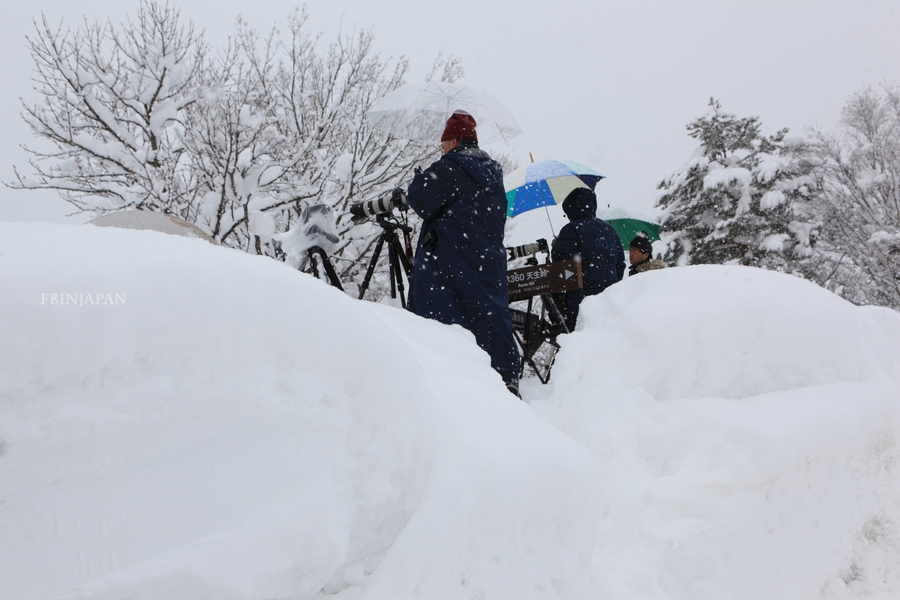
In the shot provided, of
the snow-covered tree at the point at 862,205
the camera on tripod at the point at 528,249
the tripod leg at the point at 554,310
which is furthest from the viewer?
the snow-covered tree at the point at 862,205

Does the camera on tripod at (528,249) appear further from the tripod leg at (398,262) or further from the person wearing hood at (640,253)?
the tripod leg at (398,262)

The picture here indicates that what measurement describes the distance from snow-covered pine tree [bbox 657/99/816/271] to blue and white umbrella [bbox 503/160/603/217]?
12.1 m

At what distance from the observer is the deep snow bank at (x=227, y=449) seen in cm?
85

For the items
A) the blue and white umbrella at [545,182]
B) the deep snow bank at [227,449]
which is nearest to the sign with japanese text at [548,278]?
the blue and white umbrella at [545,182]

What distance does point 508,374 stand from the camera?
2852mm

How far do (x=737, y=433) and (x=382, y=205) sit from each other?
2182 millimetres

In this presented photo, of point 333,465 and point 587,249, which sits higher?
point 587,249

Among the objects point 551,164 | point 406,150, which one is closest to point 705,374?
point 551,164

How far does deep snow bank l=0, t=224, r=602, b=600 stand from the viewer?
85cm

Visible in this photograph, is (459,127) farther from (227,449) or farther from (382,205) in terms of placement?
(227,449)

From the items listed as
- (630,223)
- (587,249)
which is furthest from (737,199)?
(587,249)

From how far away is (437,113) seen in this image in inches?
162

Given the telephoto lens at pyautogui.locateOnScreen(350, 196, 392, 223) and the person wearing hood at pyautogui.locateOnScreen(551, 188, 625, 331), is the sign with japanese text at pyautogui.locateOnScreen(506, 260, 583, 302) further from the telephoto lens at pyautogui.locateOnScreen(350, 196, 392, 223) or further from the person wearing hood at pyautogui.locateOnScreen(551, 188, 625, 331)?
the telephoto lens at pyautogui.locateOnScreen(350, 196, 392, 223)

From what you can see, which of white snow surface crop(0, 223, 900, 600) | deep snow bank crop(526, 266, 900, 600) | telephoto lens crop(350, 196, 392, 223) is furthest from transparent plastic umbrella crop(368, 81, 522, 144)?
white snow surface crop(0, 223, 900, 600)
